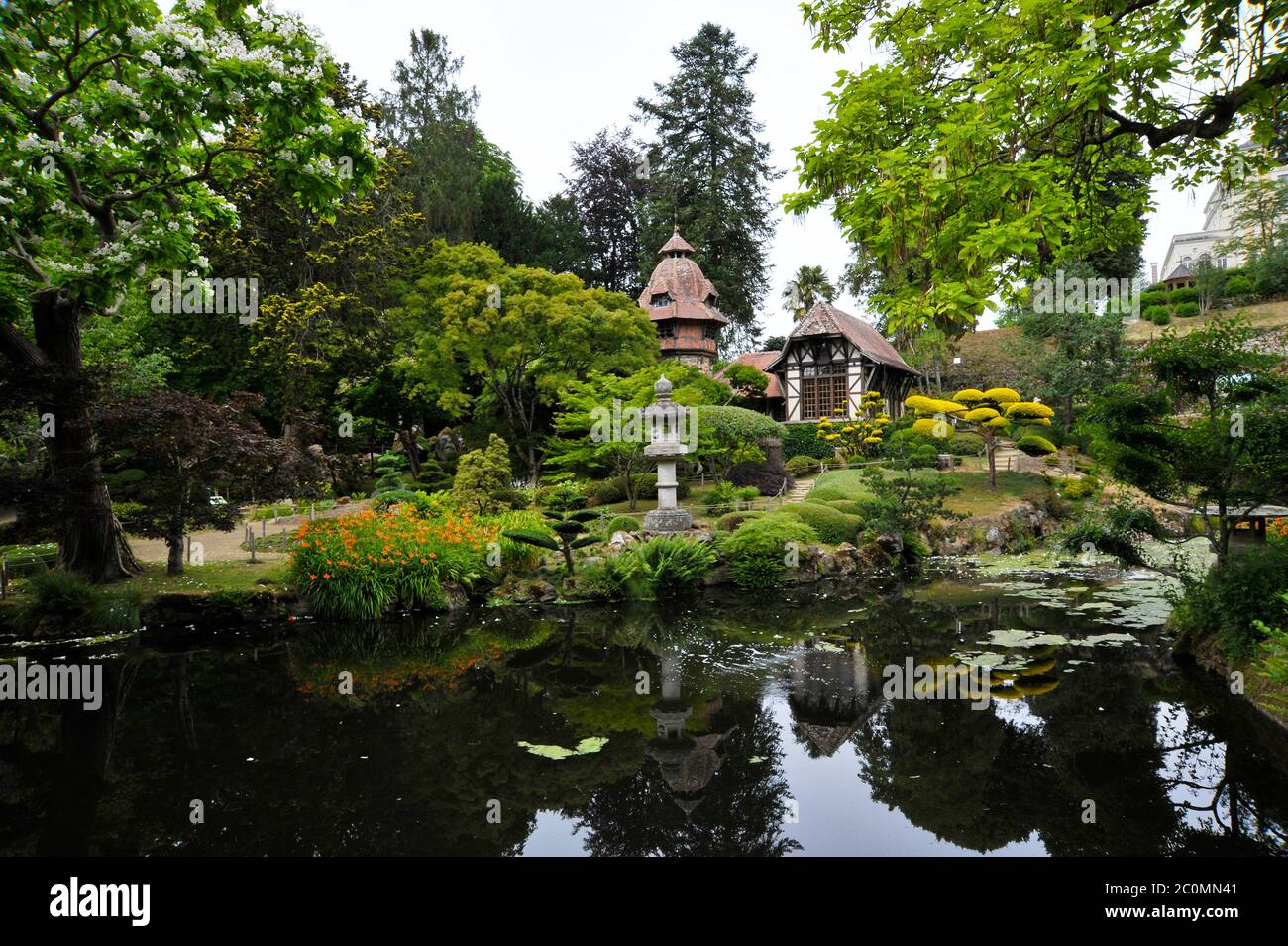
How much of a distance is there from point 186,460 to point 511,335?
11.2 metres

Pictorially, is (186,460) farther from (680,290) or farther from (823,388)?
(823,388)

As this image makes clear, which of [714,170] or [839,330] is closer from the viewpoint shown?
[839,330]

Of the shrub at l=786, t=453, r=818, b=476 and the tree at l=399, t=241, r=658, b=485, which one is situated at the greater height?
the tree at l=399, t=241, r=658, b=485

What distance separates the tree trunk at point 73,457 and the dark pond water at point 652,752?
2.40m

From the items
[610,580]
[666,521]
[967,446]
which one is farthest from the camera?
[967,446]

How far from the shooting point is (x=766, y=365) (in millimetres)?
33969

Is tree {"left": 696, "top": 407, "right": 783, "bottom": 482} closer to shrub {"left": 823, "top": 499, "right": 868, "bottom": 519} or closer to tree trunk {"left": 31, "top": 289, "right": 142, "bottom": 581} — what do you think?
shrub {"left": 823, "top": 499, "right": 868, "bottom": 519}

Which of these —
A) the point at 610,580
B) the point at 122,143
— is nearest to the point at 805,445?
the point at 610,580

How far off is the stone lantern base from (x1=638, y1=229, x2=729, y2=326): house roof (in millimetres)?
17697

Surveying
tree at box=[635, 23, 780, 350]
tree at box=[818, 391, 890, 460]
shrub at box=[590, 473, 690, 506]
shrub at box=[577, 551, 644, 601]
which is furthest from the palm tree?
shrub at box=[577, 551, 644, 601]

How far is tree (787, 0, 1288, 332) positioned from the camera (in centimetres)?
542

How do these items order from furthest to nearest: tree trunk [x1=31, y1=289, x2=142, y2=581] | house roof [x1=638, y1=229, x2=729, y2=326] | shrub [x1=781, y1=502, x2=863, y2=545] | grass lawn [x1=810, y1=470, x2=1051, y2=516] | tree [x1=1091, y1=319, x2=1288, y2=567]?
house roof [x1=638, y1=229, x2=729, y2=326] → grass lawn [x1=810, y1=470, x2=1051, y2=516] → shrub [x1=781, y1=502, x2=863, y2=545] → tree trunk [x1=31, y1=289, x2=142, y2=581] → tree [x1=1091, y1=319, x2=1288, y2=567]
